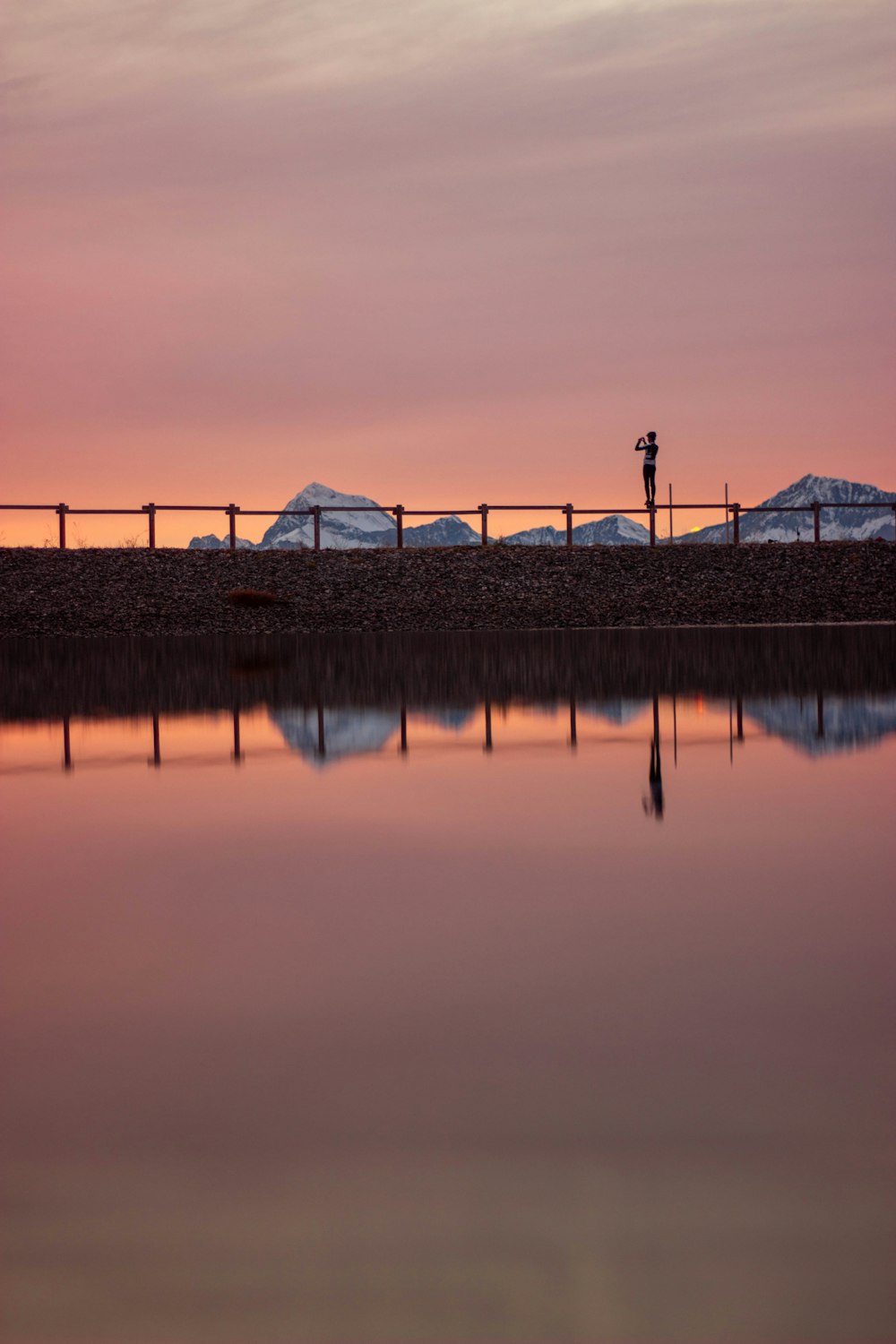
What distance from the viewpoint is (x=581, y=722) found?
48.8ft

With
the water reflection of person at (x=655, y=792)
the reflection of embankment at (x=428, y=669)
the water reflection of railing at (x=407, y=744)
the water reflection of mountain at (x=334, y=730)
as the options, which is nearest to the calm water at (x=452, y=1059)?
the water reflection of person at (x=655, y=792)

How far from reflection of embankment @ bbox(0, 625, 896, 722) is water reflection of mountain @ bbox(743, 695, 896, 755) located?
34.7 inches

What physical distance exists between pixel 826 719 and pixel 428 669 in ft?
30.4

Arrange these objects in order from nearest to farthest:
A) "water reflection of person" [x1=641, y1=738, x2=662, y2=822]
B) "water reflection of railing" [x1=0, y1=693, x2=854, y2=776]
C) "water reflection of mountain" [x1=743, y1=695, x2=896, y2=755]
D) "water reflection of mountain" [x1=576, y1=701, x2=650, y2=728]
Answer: "water reflection of person" [x1=641, y1=738, x2=662, y2=822] < "water reflection of railing" [x1=0, y1=693, x2=854, y2=776] < "water reflection of mountain" [x1=743, y1=695, x2=896, y2=755] < "water reflection of mountain" [x1=576, y1=701, x2=650, y2=728]

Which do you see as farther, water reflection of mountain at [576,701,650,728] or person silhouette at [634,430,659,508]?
person silhouette at [634,430,659,508]

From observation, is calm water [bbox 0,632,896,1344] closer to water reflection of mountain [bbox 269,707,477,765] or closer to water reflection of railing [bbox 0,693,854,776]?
water reflection of railing [bbox 0,693,854,776]

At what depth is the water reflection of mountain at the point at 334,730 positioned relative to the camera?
12703 mm

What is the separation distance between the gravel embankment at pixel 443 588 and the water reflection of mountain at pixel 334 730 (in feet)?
67.8

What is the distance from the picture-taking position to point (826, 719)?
1438 cm

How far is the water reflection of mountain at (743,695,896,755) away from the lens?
41.5 ft

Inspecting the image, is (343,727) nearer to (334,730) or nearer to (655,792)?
(334,730)

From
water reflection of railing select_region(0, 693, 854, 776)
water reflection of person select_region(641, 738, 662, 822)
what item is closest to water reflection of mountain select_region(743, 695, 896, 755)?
water reflection of railing select_region(0, 693, 854, 776)

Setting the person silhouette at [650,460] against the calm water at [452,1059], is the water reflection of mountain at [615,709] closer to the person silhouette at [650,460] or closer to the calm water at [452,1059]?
the calm water at [452,1059]

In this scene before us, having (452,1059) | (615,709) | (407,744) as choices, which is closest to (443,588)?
(615,709)
